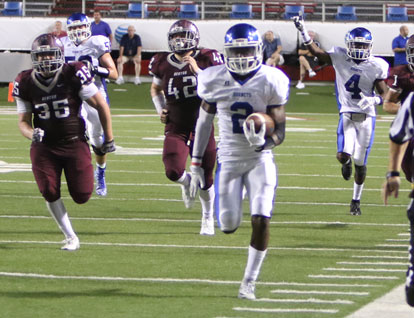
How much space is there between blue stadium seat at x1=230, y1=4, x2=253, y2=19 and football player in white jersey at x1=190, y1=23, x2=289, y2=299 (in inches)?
804

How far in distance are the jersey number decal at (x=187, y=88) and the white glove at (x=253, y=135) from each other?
8.04 ft

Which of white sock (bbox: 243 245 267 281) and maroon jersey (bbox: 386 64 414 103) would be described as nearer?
white sock (bbox: 243 245 267 281)

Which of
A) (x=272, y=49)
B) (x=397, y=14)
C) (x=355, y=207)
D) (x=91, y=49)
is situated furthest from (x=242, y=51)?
(x=397, y=14)

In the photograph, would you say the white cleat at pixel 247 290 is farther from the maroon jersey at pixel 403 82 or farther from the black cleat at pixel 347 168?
the black cleat at pixel 347 168

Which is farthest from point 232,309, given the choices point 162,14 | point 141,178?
point 162,14

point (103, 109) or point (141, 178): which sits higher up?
point (103, 109)

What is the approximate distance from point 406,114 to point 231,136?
143cm

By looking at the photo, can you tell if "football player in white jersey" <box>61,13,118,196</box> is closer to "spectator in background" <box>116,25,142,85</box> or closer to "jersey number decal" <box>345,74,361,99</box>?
"jersey number decal" <box>345,74,361,99</box>

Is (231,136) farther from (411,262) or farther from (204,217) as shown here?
(204,217)

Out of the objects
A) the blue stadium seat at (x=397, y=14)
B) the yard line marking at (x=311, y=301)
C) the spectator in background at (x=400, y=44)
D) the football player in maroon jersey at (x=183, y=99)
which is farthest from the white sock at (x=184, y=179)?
the blue stadium seat at (x=397, y=14)

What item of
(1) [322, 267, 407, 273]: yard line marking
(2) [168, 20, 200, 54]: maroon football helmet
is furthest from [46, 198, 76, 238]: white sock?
(1) [322, 267, 407, 273]: yard line marking

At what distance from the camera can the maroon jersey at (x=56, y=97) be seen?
24.5ft

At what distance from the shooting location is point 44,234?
8.62m

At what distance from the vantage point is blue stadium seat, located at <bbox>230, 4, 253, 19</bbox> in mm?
26708
